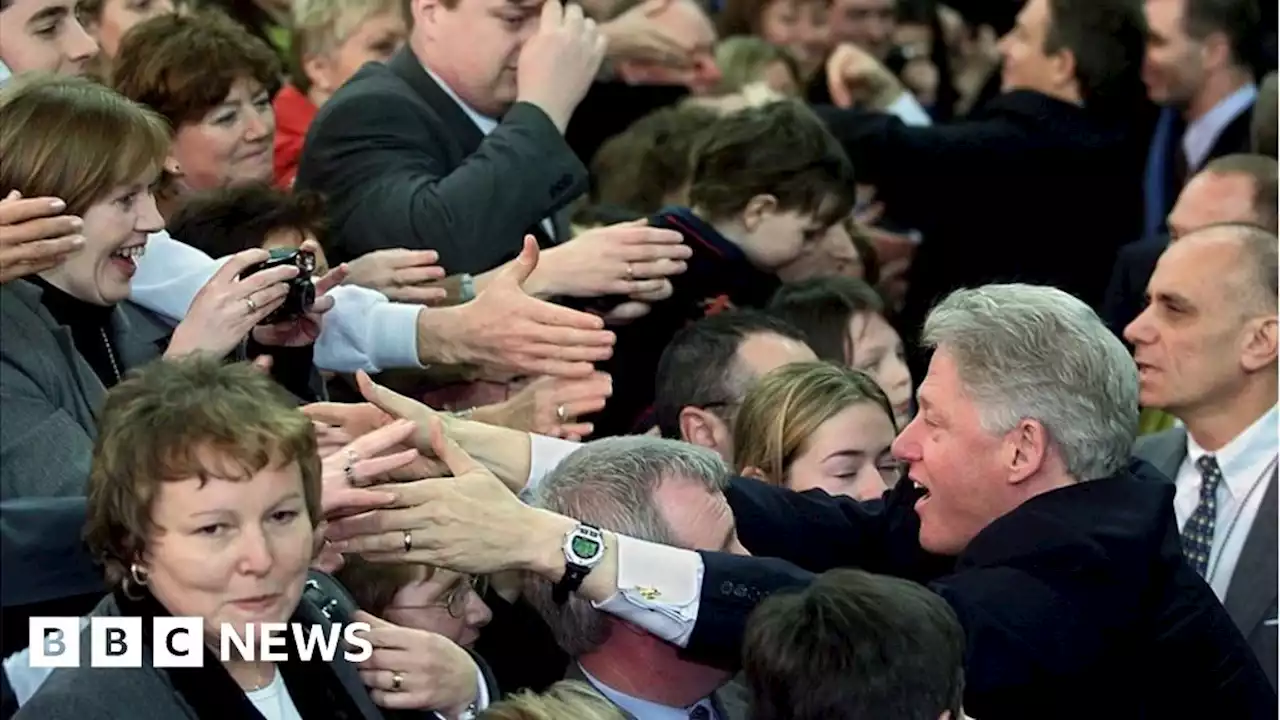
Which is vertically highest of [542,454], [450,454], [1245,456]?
[450,454]

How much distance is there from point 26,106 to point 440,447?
29.4 inches

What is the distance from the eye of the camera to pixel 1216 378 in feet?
15.0

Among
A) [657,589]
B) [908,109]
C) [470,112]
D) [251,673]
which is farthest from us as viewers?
[908,109]

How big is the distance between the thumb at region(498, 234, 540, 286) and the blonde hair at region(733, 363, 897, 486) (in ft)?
1.62

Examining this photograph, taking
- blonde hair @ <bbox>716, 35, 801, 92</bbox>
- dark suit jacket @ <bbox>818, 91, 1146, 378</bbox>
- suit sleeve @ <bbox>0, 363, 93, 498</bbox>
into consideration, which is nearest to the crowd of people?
suit sleeve @ <bbox>0, 363, 93, 498</bbox>

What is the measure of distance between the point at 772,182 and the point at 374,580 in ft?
6.00

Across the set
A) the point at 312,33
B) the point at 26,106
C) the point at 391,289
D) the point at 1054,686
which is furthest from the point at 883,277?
the point at 26,106

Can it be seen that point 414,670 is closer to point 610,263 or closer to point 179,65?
point 610,263

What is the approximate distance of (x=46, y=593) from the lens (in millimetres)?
2918

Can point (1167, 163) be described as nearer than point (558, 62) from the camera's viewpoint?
No

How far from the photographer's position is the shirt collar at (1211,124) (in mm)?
6477

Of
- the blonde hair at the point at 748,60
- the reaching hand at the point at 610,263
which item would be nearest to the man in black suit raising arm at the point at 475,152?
the reaching hand at the point at 610,263

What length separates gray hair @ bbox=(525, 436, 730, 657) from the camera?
3.33m

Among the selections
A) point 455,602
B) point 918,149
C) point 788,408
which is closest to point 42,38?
point 455,602
